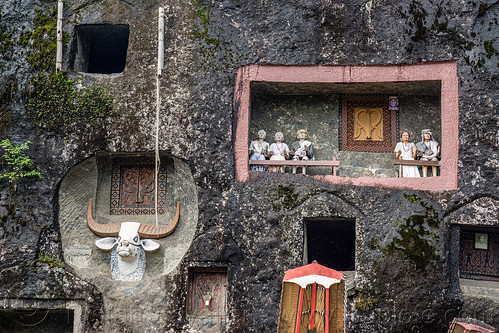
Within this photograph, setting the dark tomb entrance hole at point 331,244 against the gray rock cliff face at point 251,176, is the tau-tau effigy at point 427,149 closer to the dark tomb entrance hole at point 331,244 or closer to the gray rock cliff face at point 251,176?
the gray rock cliff face at point 251,176

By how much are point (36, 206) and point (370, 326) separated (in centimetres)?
633

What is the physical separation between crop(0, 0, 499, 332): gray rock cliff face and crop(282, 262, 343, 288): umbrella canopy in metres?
2.20

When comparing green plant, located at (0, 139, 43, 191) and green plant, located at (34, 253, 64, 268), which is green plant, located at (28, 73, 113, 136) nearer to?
green plant, located at (0, 139, 43, 191)

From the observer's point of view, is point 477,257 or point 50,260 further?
point 477,257

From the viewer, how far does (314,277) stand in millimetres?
8086

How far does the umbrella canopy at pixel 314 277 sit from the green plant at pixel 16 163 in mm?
5495

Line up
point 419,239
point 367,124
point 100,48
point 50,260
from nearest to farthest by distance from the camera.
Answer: point 419,239, point 50,260, point 367,124, point 100,48

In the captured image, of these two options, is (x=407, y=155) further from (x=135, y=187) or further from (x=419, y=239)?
(x=135, y=187)

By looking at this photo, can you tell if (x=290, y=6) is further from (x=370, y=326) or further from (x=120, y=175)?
(x=370, y=326)

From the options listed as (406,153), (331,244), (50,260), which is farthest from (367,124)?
(50,260)

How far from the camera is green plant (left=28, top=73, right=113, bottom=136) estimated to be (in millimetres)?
11266

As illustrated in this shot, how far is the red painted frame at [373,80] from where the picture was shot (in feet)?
35.1

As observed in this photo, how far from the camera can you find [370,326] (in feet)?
33.0

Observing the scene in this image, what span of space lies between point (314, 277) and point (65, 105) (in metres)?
6.04
